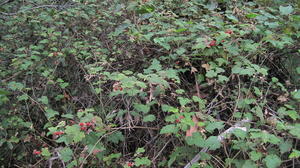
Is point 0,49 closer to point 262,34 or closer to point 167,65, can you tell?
point 167,65

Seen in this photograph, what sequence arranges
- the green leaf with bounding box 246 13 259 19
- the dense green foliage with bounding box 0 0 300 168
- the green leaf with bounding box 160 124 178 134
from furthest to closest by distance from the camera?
the green leaf with bounding box 246 13 259 19
the dense green foliage with bounding box 0 0 300 168
the green leaf with bounding box 160 124 178 134

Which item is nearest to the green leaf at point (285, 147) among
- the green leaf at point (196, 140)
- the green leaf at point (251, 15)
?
the green leaf at point (196, 140)

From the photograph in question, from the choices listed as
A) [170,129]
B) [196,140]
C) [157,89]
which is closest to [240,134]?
[196,140]

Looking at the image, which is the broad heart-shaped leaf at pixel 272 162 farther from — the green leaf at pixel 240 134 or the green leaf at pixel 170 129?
the green leaf at pixel 170 129

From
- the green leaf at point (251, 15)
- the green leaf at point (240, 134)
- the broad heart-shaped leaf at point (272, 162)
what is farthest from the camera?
the green leaf at point (251, 15)

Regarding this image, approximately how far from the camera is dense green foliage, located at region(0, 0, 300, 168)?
6.74 feet

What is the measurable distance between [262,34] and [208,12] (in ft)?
2.91

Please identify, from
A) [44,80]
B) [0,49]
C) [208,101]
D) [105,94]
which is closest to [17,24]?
[0,49]

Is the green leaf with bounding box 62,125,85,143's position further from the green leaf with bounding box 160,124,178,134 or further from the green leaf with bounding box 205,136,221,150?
the green leaf with bounding box 205,136,221,150

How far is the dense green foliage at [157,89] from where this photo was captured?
205 cm

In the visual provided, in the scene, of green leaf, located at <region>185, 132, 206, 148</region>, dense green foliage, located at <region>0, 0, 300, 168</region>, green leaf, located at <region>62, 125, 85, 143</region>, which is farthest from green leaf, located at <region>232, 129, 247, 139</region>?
green leaf, located at <region>62, 125, 85, 143</region>

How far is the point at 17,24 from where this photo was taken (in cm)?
396

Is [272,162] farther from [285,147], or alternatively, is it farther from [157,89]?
[157,89]

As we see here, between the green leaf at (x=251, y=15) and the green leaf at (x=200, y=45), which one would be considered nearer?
the green leaf at (x=200, y=45)
